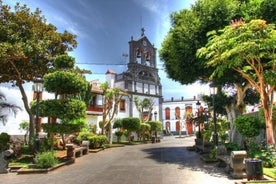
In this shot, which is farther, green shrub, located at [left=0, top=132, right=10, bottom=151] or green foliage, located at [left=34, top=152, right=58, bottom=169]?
green shrub, located at [left=0, top=132, right=10, bottom=151]

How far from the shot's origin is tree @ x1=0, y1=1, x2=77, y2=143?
12.9m

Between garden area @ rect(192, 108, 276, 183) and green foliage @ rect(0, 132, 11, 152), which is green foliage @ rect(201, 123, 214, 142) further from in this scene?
green foliage @ rect(0, 132, 11, 152)

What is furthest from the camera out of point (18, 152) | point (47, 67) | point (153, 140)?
point (153, 140)

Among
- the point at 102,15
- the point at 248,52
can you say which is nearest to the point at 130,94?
the point at 102,15

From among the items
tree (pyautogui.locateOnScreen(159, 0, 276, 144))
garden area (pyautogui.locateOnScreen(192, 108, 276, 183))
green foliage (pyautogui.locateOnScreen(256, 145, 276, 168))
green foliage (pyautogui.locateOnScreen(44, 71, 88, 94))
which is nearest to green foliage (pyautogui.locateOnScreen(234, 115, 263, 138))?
garden area (pyautogui.locateOnScreen(192, 108, 276, 183))

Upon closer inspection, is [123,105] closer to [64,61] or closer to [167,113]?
[167,113]

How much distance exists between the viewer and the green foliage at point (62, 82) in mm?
12328

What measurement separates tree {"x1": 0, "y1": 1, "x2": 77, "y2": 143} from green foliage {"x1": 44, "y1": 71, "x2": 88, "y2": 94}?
1796mm

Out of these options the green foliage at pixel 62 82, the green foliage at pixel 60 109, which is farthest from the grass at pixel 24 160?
the green foliage at pixel 62 82

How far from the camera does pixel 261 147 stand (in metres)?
11.6

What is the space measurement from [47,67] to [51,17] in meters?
3.04

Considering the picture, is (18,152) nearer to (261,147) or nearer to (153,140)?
(261,147)

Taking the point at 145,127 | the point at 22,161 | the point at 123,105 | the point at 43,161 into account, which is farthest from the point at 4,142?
the point at 123,105

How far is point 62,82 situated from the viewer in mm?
12398
